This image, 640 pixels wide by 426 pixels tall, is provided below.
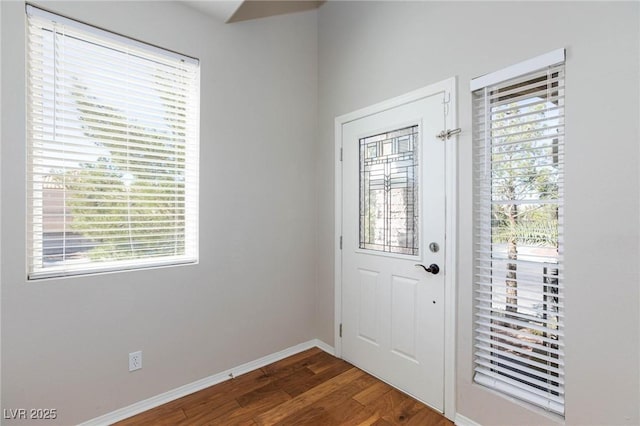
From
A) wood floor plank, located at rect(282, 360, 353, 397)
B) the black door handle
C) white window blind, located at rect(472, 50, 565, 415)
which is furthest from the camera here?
wood floor plank, located at rect(282, 360, 353, 397)

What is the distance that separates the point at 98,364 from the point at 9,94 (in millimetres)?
1602

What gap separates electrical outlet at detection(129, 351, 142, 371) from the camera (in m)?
1.95

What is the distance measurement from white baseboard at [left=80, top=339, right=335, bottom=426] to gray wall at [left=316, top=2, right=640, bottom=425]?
142 centimetres

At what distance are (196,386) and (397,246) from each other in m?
1.81

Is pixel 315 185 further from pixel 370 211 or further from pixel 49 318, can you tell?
pixel 49 318

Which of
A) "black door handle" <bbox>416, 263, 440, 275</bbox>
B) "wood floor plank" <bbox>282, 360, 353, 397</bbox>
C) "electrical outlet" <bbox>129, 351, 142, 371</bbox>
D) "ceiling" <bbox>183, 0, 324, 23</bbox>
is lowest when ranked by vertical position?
"wood floor plank" <bbox>282, 360, 353, 397</bbox>

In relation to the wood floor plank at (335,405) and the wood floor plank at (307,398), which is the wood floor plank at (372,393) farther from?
the wood floor plank at (307,398)

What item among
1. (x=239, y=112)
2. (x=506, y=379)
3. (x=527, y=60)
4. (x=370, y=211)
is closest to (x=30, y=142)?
(x=239, y=112)

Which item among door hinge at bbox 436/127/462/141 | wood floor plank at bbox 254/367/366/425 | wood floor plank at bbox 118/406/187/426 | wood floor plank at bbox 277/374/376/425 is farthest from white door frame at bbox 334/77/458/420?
wood floor plank at bbox 118/406/187/426

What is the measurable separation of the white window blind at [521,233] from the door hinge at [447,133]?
103mm

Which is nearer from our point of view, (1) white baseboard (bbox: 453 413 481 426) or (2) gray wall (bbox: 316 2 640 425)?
(2) gray wall (bbox: 316 2 640 425)

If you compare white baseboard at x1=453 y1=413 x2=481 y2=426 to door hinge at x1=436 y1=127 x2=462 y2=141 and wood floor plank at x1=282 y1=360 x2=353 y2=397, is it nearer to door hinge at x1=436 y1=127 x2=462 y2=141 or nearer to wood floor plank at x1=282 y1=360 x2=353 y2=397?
wood floor plank at x1=282 y1=360 x2=353 y2=397

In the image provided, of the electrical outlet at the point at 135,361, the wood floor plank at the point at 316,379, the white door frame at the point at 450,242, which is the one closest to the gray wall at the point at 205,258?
the electrical outlet at the point at 135,361

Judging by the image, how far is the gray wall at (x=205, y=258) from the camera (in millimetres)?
1617
